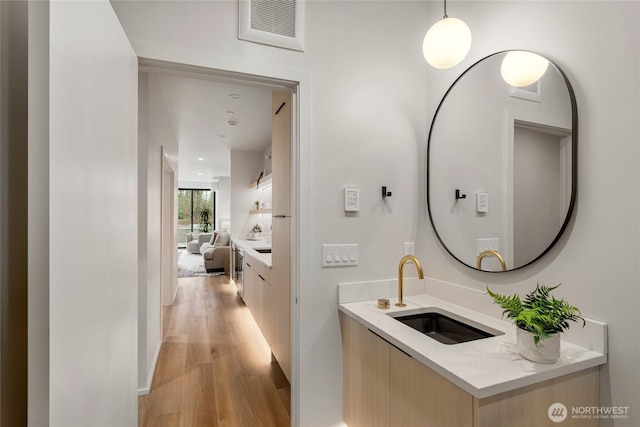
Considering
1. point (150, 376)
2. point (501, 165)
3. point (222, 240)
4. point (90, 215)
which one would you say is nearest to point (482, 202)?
point (501, 165)

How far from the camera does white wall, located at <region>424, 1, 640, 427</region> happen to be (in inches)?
43.0

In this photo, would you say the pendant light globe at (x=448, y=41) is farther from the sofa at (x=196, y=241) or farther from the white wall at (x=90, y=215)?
the sofa at (x=196, y=241)

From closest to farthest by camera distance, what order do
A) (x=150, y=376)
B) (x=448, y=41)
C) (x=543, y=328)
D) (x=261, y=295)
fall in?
(x=543, y=328) < (x=448, y=41) < (x=150, y=376) < (x=261, y=295)

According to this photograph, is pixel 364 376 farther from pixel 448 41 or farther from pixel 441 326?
pixel 448 41

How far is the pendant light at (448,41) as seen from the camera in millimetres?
1402

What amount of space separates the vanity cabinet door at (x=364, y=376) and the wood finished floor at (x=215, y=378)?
0.62 meters

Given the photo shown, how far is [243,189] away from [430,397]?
5659 mm

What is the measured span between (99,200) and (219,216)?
10.3 m

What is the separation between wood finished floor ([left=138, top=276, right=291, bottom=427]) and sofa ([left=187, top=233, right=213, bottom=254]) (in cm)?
635

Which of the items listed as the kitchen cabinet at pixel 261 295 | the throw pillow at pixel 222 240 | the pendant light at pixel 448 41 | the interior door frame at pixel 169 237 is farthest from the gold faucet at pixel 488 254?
the throw pillow at pixel 222 240

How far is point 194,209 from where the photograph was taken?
39.9 feet

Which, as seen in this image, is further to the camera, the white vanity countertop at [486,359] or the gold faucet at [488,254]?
the gold faucet at [488,254]

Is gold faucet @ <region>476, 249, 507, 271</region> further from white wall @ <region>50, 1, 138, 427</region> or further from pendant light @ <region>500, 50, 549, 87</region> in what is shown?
white wall @ <region>50, 1, 138, 427</region>

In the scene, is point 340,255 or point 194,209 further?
point 194,209
